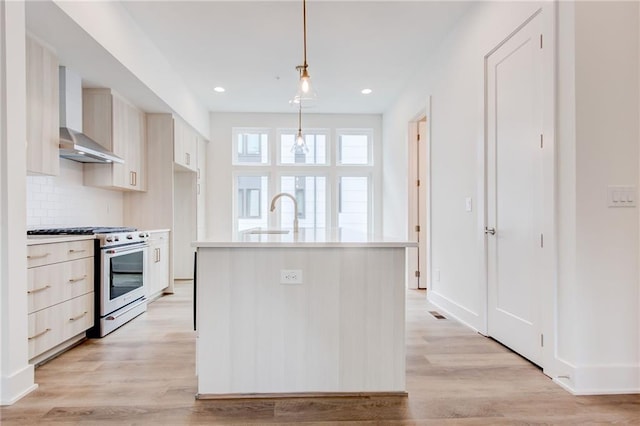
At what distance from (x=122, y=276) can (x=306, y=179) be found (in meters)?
3.70

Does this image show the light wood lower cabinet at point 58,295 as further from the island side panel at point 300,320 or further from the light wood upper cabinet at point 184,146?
the light wood upper cabinet at point 184,146

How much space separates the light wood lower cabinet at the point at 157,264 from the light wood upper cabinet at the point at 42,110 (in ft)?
5.05

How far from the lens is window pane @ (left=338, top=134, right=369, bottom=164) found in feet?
21.5

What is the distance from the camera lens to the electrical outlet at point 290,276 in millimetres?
1913

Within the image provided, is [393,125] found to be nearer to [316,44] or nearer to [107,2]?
[316,44]

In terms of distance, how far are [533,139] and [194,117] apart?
14.8 ft

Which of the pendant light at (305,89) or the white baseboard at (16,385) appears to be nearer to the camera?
the white baseboard at (16,385)

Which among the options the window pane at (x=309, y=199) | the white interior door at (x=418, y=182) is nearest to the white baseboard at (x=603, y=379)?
the white interior door at (x=418, y=182)

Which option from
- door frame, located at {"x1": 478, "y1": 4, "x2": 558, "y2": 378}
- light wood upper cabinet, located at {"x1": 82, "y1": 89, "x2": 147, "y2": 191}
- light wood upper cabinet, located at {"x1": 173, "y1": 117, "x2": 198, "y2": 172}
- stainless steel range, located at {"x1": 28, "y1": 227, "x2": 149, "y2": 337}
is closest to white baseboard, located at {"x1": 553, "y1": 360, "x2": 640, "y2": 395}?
door frame, located at {"x1": 478, "y1": 4, "x2": 558, "y2": 378}

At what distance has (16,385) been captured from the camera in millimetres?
1949

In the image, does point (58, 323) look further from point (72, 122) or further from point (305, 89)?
point (305, 89)

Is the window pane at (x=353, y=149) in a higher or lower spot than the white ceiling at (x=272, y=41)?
lower

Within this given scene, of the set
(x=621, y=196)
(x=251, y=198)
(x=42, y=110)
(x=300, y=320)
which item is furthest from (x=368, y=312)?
(x=251, y=198)

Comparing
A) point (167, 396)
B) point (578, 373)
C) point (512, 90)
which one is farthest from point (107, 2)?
point (578, 373)
